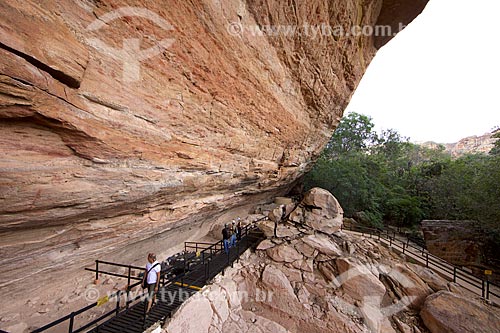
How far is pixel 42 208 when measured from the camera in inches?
118

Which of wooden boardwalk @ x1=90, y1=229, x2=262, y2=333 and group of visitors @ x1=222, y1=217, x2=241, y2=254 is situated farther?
group of visitors @ x1=222, y1=217, x2=241, y2=254

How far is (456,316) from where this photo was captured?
5.05m

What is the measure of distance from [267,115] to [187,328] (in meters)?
5.96

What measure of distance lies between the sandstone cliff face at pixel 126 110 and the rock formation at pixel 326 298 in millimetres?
2701

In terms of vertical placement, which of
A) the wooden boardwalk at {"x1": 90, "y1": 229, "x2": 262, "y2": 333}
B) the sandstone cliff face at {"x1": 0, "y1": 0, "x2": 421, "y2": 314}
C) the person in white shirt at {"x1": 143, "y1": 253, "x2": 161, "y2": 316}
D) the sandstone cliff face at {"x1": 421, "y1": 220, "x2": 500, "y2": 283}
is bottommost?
the sandstone cliff face at {"x1": 421, "y1": 220, "x2": 500, "y2": 283}

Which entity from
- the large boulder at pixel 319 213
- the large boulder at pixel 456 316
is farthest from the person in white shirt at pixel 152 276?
the large boulder at pixel 456 316

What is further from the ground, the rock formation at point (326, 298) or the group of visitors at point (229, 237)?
the group of visitors at point (229, 237)

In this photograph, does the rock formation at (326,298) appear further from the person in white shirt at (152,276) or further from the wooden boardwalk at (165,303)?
the person in white shirt at (152,276)

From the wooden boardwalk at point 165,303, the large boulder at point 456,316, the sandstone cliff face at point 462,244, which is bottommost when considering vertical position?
the sandstone cliff face at point 462,244

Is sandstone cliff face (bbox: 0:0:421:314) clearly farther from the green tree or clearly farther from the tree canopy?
the green tree

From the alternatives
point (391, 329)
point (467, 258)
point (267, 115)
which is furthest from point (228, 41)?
point (467, 258)

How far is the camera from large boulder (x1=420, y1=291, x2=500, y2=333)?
481cm

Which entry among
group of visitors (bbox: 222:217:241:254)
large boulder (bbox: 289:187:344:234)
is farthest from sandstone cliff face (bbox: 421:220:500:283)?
group of visitors (bbox: 222:217:241:254)

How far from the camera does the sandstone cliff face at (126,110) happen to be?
7.64ft
